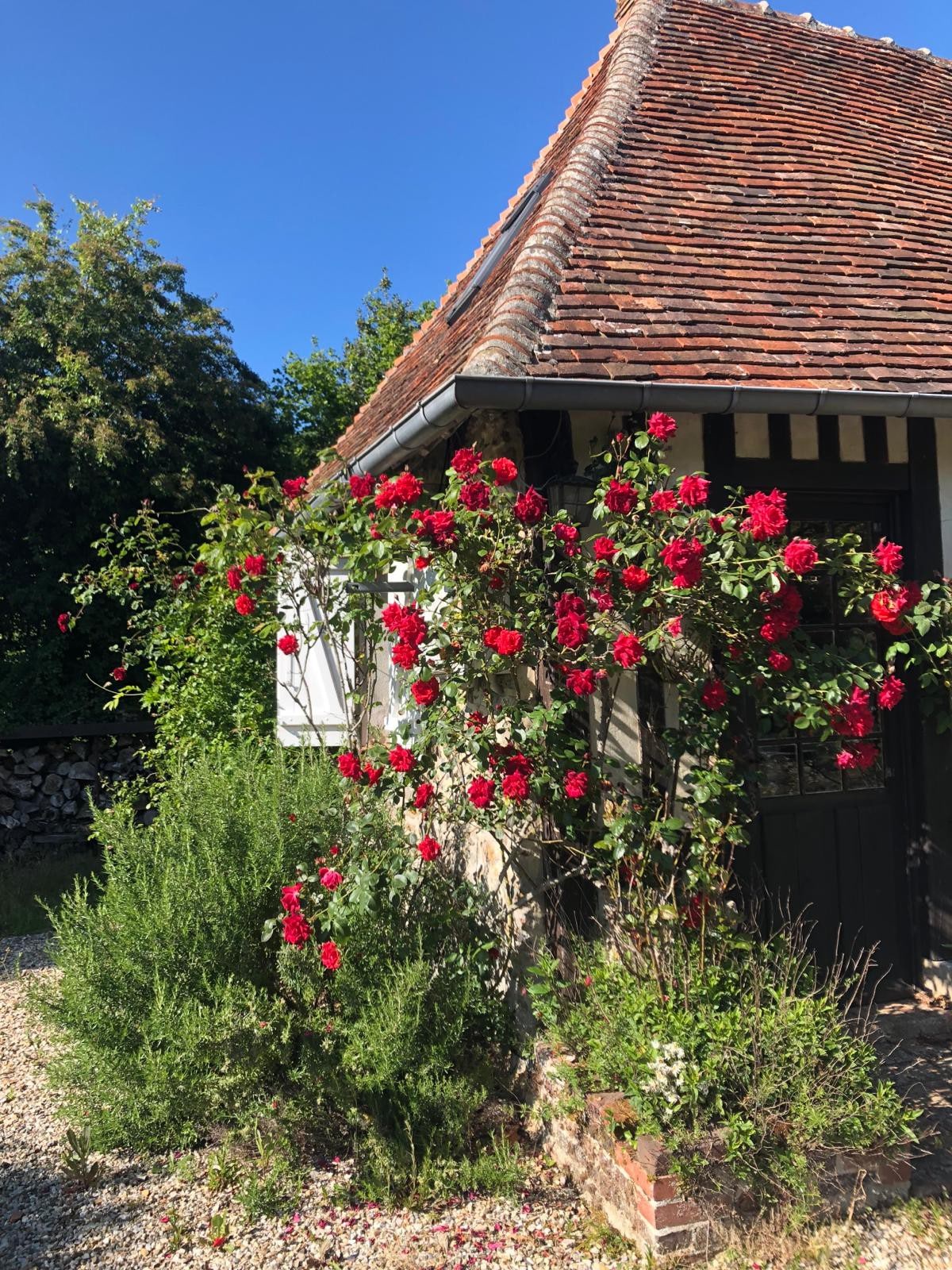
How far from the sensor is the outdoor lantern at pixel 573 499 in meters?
3.53

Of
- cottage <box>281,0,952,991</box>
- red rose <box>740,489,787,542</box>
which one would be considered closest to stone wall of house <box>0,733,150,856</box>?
cottage <box>281,0,952,991</box>

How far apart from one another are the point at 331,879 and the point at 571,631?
1226mm

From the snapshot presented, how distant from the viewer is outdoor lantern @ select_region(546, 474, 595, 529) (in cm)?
353

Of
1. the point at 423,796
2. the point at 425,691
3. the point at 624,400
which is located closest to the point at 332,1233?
the point at 423,796

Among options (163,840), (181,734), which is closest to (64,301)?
(181,734)

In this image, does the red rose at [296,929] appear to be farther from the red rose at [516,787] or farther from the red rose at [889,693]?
the red rose at [889,693]

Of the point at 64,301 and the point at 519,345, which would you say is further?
the point at 64,301

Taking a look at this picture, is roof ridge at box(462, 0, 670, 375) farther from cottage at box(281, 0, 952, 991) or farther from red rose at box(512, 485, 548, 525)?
red rose at box(512, 485, 548, 525)

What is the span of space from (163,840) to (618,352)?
2.86 m

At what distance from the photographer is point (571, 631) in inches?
110

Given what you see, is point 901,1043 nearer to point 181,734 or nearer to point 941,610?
point 941,610

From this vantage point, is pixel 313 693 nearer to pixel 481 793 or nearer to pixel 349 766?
pixel 349 766

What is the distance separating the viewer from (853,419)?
3.86 metres

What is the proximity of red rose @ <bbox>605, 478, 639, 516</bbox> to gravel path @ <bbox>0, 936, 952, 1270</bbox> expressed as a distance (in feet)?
7.60
